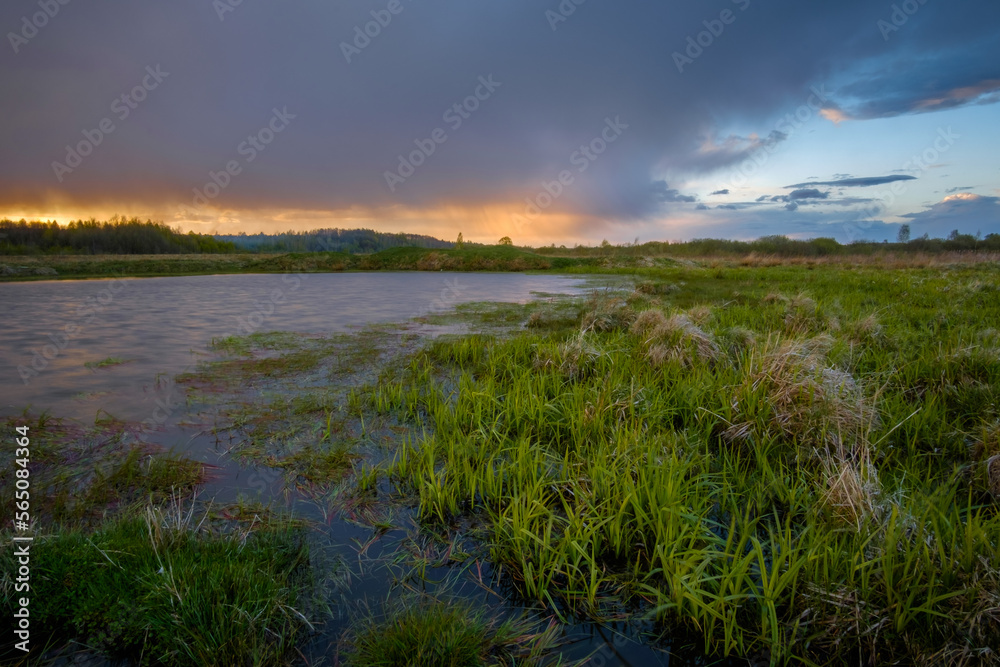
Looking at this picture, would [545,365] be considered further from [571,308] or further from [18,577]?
[571,308]

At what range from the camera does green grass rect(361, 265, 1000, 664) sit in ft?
6.41

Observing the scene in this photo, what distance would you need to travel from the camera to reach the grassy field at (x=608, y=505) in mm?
1897

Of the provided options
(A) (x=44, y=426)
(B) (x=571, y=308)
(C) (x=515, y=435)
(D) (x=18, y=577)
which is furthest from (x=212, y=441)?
(B) (x=571, y=308)

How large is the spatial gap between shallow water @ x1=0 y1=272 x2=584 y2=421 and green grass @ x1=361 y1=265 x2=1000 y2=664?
3.36 m

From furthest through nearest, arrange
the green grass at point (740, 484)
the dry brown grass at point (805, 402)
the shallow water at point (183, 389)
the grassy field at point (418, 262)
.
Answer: the grassy field at point (418, 262) → the dry brown grass at point (805, 402) → the shallow water at point (183, 389) → the green grass at point (740, 484)

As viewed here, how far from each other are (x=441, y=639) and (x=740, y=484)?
2.37 metres

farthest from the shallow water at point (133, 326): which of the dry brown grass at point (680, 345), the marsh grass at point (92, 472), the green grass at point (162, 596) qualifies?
the dry brown grass at point (680, 345)

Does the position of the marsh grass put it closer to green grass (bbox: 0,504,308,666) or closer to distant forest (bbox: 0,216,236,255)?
green grass (bbox: 0,504,308,666)

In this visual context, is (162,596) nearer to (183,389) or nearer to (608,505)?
(608,505)

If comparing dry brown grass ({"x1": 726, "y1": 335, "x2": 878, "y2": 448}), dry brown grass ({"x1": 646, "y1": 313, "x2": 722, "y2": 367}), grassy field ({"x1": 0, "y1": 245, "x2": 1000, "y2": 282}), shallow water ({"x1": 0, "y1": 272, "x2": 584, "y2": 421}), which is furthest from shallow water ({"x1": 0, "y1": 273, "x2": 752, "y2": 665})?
grassy field ({"x1": 0, "y1": 245, "x2": 1000, "y2": 282})

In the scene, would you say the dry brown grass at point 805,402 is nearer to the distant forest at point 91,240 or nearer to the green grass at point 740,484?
the green grass at point 740,484

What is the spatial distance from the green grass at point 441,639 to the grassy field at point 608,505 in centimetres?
1

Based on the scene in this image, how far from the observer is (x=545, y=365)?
226 inches

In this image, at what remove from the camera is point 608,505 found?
9.04 feet
